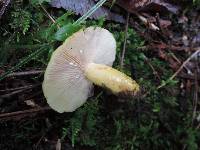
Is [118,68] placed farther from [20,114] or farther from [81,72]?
[20,114]

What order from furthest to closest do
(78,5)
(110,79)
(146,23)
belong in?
(146,23) → (78,5) → (110,79)

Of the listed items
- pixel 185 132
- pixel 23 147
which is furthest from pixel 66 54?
pixel 185 132

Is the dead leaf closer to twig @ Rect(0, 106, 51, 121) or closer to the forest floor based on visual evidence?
the forest floor

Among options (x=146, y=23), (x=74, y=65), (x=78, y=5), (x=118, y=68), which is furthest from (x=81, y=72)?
(x=146, y=23)

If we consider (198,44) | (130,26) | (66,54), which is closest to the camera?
(66,54)

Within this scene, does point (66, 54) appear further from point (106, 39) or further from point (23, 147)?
point (23, 147)

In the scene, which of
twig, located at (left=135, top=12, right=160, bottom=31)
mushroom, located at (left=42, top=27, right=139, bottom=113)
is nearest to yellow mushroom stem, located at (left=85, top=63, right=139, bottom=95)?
mushroom, located at (left=42, top=27, right=139, bottom=113)
